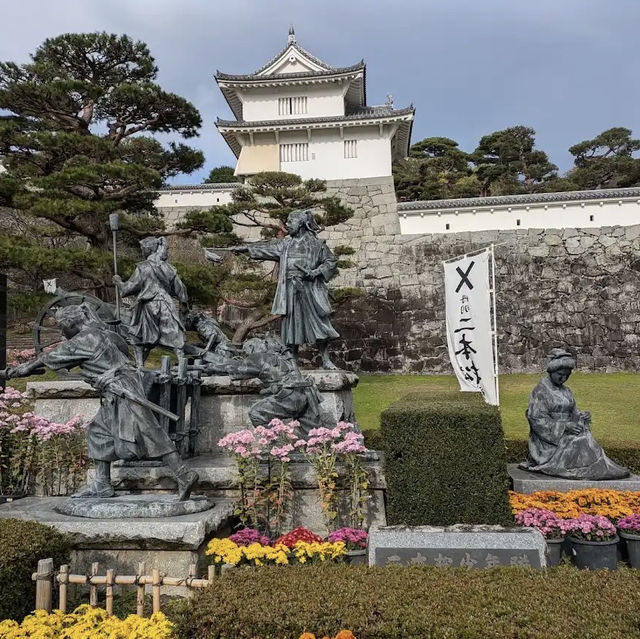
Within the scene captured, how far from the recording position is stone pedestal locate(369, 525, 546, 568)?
3824 millimetres

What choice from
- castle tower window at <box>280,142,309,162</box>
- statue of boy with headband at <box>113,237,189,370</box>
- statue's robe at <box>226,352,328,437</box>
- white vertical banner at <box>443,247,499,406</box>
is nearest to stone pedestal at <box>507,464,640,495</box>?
statue's robe at <box>226,352,328,437</box>

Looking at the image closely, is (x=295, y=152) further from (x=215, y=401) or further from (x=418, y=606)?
(x=418, y=606)

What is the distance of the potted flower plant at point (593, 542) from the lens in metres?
4.49

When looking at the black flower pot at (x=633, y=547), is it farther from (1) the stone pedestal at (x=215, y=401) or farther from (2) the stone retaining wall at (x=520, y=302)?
(2) the stone retaining wall at (x=520, y=302)

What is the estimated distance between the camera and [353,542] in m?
4.36

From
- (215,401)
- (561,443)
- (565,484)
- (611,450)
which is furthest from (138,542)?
(611,450)

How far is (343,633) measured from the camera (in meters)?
2.47

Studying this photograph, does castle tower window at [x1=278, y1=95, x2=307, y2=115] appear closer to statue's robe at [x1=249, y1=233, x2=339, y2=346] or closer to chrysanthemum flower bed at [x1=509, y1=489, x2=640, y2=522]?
statue's robe at [x1=249, y1=233, x2=339, y2=346]

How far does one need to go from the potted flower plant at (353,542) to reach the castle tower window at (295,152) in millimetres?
19796

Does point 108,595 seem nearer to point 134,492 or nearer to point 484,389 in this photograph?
point 134,492

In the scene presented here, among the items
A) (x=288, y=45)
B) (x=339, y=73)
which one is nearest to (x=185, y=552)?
(x=339, y=73)

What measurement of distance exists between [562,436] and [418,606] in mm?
4412

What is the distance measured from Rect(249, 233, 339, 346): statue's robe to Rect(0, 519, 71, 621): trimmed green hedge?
378 centimetres

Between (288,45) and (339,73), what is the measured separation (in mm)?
3328
